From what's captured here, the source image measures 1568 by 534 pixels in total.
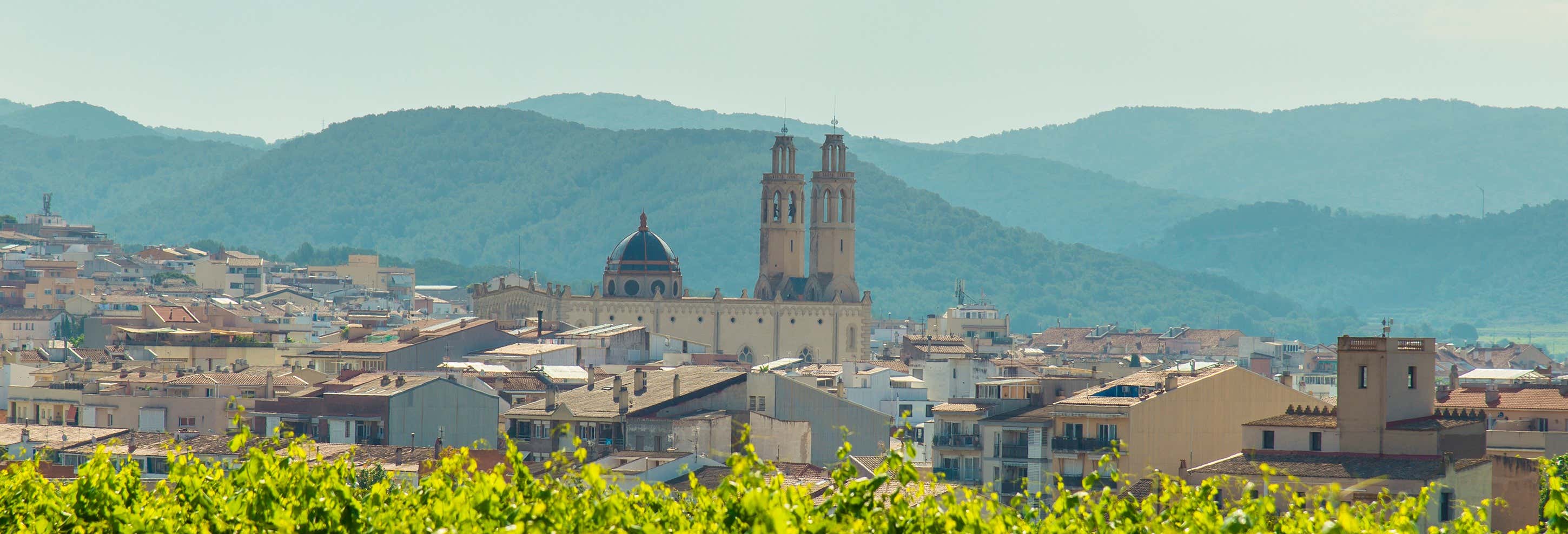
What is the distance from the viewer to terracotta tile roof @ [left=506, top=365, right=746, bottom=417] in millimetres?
60906

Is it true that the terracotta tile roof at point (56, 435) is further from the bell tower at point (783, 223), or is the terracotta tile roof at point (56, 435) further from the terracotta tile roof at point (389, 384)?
the bell tower at point (783, 223)

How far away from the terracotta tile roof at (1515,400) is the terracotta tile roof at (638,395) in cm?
1650

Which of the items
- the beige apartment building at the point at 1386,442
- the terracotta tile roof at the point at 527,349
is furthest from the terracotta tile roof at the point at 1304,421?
the terracotta tile roof at the point at 527,349

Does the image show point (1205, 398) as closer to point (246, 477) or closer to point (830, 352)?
point (246, 477)

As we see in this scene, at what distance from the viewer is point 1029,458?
168ft

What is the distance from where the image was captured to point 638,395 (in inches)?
2502

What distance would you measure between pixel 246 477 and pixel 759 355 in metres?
109

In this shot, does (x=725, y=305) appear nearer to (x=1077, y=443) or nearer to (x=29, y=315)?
(x=29, y=315)

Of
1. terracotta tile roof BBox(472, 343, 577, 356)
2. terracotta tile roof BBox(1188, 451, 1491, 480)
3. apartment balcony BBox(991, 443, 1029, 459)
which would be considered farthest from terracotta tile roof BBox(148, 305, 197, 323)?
terracotta tile roof BBox(1188, 451, 1491, 480)

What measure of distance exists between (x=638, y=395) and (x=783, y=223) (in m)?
75.3

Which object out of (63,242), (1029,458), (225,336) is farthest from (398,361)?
(63,242)

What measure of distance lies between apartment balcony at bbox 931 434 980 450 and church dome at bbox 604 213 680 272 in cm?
7747

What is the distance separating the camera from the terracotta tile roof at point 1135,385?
50.5 meters

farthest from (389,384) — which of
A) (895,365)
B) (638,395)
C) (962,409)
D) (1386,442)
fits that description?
(1386,442)
